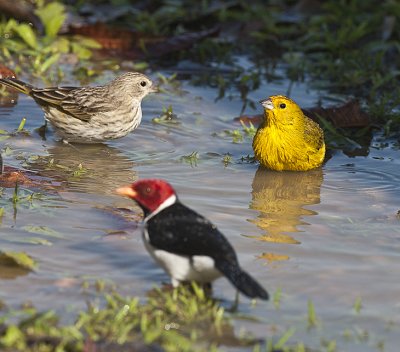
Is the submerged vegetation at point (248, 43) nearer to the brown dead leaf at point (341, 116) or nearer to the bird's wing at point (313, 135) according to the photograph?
the brown dead leaf at point (341, 116)

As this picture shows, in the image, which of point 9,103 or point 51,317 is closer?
point 51,317

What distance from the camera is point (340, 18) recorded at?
12.6 metres

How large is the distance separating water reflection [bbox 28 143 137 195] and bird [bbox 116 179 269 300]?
6.44ft

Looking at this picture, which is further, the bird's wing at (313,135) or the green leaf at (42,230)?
the bird's wing at (313,135)

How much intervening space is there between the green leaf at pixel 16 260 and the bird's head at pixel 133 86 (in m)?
3.97

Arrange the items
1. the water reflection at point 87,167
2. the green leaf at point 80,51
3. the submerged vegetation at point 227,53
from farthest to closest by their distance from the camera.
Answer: the green leaf at point 80,51, the submerged vegetation at point 227,53, the water reflection at point 87,167

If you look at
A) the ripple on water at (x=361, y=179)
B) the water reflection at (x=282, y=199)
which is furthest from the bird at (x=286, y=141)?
the ripple on water at (x=361, y=179)

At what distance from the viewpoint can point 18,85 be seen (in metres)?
9.22

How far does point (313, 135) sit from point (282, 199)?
1.03 m

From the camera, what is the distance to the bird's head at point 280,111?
27.8 feet

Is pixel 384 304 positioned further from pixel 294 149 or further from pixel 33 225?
pixel 294 149

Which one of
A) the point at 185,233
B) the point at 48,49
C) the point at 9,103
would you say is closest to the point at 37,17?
the point at 48,49

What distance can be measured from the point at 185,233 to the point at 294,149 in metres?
3.34

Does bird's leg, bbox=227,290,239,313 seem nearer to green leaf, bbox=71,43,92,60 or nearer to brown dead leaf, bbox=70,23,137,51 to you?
green leaf, bbox=71,43,92,60
